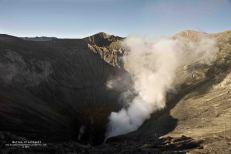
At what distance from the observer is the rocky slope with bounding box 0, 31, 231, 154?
83625 millimetres

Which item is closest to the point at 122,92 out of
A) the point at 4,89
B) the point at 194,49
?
the point at 194,49

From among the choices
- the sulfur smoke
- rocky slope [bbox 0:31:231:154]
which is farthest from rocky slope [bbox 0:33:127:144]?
the sulfur smoke

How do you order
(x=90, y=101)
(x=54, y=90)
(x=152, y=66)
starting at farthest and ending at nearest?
(x=152, y=66), (x=90, y=101), (x=54, y=90)

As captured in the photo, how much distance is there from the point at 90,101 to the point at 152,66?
127 feet

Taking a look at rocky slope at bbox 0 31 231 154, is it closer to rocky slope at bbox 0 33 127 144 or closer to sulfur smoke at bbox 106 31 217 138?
rocky slope at bbox 0 33 127 144

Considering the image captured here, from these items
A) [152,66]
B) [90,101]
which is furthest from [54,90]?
[152,66]

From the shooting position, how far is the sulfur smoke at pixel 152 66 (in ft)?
437

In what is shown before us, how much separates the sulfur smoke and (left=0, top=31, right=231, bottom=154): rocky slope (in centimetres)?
364

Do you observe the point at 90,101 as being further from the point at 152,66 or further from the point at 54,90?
the point at 152,66

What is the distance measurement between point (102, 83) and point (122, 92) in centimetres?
883

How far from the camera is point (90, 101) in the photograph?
5349 inches

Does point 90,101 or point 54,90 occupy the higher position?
point 54,90

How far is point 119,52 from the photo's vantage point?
172125 mm

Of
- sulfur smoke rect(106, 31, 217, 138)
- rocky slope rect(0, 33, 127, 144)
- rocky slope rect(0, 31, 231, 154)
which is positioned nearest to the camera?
rocky slope rect(0, 31, 231, 154)
